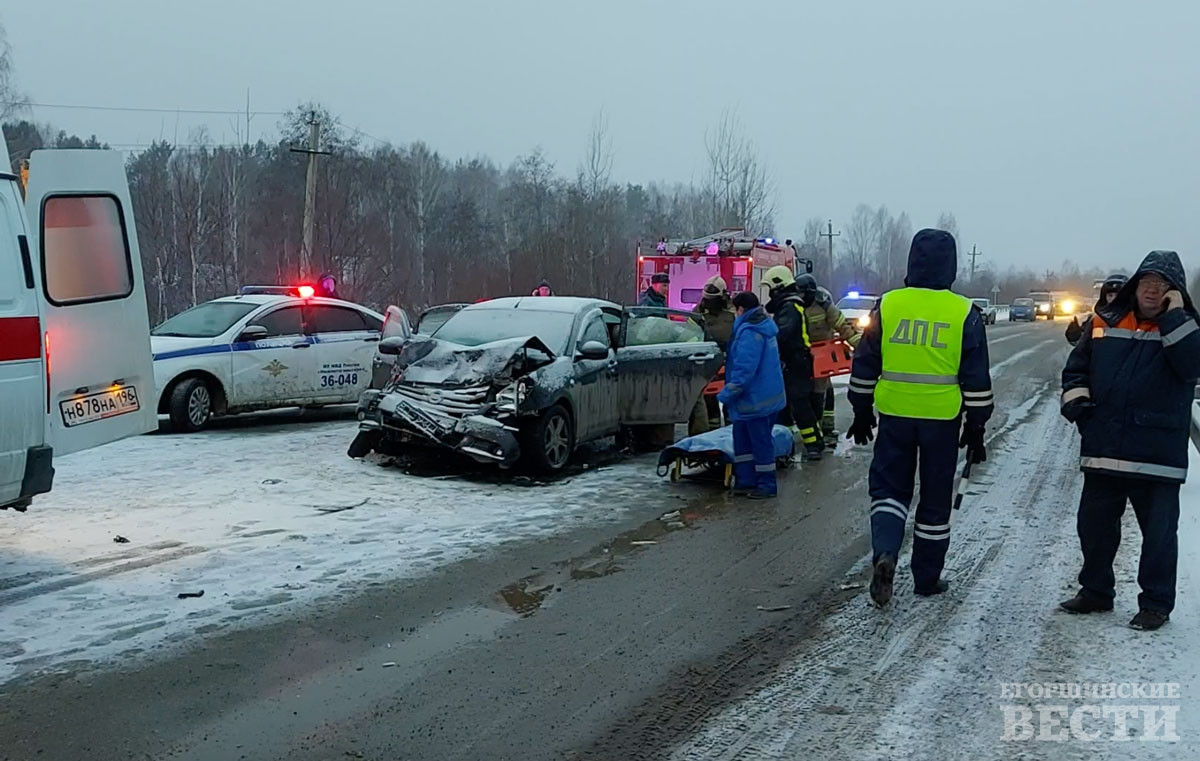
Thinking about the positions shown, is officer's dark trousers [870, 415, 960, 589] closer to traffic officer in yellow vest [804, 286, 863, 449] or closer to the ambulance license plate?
the ambulance license plate

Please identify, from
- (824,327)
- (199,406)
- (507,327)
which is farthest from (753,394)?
(199,406)

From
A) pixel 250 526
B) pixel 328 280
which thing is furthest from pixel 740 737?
pixel 328 280

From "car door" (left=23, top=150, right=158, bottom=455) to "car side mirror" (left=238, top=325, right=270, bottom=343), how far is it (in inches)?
222

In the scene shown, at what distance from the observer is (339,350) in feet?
43.9

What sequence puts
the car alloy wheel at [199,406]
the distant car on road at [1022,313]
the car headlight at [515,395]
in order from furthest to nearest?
the distant car on road at [1022,313] → the car alloy wheel at [199,406] → the car headlight at [515,395]

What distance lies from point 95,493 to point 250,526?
190 centimetres

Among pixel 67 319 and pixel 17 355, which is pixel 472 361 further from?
pixel 17 355

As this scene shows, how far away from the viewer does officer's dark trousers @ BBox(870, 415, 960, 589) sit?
18.9 ft

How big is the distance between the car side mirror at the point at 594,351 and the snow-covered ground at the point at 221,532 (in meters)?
1.09

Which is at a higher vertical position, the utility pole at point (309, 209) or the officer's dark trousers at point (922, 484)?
the utility pole at point (309, 209)

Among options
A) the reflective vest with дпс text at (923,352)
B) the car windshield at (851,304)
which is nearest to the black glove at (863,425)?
the reflective vest with дпс text at (923,352)

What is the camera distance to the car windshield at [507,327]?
397 inches

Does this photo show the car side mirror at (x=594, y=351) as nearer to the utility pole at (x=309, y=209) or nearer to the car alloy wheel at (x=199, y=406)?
the car alloy wheel at (x=199, y=406)

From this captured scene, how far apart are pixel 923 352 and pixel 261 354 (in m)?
8.86
